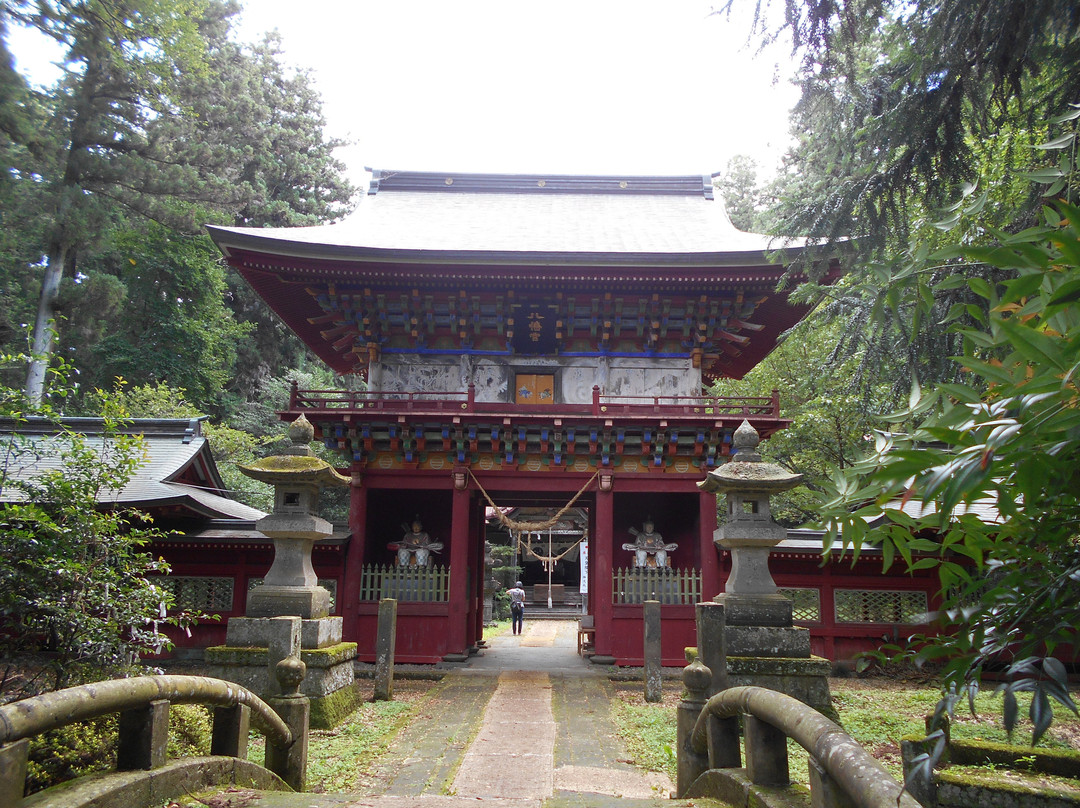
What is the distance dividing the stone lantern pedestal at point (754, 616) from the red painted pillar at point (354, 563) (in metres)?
7.00

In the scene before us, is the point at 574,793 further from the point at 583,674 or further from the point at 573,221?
the point at 573,221

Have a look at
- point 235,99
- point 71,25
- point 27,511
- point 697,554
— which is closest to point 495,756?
point 27,511

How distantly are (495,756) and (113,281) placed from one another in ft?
74.6

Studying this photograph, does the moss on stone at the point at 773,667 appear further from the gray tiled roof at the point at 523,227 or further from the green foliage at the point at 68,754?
the gray tiled roof at the point at 523,227

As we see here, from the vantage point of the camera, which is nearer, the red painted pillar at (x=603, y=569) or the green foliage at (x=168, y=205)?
the red painted pillar at (x=603, y=569)

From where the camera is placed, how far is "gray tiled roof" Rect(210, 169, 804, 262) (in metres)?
12.2

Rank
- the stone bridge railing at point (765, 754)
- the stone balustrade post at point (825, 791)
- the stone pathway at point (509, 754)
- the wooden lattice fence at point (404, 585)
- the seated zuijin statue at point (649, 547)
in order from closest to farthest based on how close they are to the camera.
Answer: the stone bridge railing at point (765, 754) < the stone balustrade post at point (825, 791) < the stone pathway at point (509, 754) < the wooden lattice fence at point (404, 585) < the seated zuijin statue at point (649, 547)

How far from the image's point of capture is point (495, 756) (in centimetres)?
625

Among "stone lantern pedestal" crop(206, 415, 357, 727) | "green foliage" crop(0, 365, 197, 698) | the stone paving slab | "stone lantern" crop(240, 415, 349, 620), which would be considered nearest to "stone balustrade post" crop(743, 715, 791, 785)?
the stone paving slab

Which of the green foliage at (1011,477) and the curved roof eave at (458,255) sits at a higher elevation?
the curved roof eave at (458,255)

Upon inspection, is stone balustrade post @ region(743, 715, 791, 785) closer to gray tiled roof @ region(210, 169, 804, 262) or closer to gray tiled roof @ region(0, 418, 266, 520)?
gray tiled roof @ region(210, 169, 804, 262)

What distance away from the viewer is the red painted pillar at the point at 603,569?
12.0 meters

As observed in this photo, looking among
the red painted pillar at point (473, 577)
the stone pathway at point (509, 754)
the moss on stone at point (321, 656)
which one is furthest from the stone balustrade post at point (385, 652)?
the red painted pillar at point (473, 577)

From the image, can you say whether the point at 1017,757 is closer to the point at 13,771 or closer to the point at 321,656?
the point at 13,771
